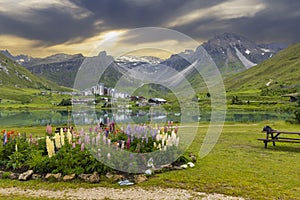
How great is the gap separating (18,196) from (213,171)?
7461 millimetres

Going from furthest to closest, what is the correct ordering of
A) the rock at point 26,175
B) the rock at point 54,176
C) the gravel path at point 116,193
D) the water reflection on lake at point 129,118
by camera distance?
the water reflection on lake at point 129,118
the rock at point 26,175
the rock at point 54,176
the gravel path at point 116,193

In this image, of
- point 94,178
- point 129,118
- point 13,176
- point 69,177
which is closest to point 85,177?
point 94,178

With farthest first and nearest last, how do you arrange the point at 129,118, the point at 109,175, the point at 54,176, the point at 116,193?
the point at 129,118 < the point at 109,175 < the point at 54,176 < the point at 116,193

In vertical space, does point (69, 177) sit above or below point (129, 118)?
below

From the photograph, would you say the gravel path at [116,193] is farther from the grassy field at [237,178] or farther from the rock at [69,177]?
the rock at [69,177]

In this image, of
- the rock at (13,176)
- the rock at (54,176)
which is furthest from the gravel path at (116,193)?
the rock at (13,176)

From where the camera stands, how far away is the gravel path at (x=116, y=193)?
9.38 m

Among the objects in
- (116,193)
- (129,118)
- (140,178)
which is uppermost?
(129,118)

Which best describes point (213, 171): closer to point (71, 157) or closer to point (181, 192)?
point (181, 192)

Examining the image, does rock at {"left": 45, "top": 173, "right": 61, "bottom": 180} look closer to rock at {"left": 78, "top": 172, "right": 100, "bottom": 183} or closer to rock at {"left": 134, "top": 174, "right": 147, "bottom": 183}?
rock at {"left": 78, "top": 172, "right": 100, "bottom": 183}

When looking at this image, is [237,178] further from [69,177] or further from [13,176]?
[13,176]

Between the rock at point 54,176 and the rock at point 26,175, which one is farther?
the rock at point 26,175

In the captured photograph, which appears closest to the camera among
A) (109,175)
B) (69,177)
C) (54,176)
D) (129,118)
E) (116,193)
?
(116,193)

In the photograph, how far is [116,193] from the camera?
9742mm
